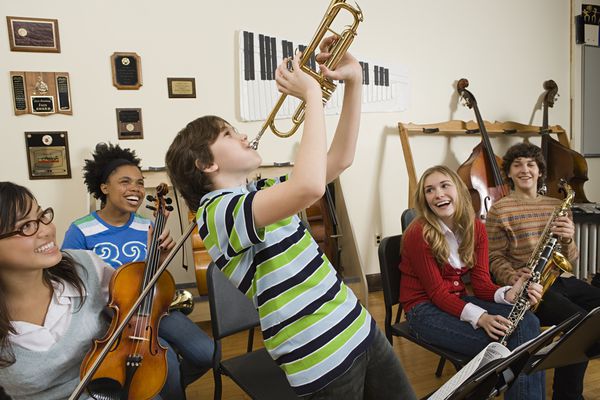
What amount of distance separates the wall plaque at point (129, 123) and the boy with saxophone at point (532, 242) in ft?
8.28

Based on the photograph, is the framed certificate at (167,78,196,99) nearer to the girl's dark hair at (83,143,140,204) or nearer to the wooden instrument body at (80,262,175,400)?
the girl's dark hair at (83,143,140,204)

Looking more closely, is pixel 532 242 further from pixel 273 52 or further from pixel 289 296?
pixel 273 52

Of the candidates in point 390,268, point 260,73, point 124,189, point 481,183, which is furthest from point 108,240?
point 481,183

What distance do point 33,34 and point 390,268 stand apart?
9.41 feet

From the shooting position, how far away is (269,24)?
341cm

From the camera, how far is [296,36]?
3496mm

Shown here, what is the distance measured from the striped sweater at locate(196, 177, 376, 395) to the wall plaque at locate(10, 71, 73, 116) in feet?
8.20

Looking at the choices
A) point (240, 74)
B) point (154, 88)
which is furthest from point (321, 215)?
point (154, 88)

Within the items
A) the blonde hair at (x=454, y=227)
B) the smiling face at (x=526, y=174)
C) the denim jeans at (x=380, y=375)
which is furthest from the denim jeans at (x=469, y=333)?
the smiling face at (x=526, y=174)

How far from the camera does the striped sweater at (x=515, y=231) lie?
2.16 meters

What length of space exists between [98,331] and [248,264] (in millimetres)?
584

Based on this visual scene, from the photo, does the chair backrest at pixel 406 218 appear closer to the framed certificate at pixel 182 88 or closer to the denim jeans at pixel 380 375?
the denim jeans at pixel 380 375

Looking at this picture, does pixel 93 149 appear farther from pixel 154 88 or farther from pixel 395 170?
pixel 395 170

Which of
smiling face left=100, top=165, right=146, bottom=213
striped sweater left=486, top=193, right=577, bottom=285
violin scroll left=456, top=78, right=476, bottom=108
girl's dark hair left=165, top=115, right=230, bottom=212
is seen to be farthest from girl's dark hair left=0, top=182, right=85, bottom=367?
violin scroll left=456, top=78, right=476, bottom=108
